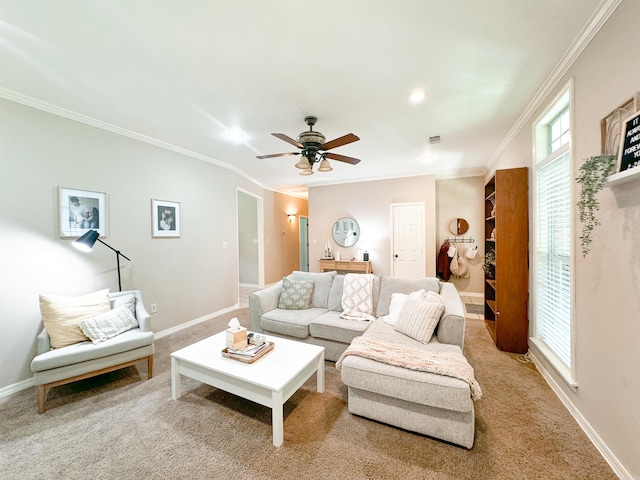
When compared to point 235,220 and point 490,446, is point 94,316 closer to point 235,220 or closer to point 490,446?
point 235,220

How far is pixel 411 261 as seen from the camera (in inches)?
208

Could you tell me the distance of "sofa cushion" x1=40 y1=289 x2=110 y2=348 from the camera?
2.13m

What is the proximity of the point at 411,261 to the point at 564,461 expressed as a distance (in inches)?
154

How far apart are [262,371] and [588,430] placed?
219 cm

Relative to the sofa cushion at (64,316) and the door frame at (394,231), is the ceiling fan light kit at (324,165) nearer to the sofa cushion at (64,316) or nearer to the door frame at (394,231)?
the sofa cushion at (64,316)

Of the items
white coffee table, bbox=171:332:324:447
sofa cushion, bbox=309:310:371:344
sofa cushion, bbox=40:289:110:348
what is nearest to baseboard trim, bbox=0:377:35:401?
sofa cushion, bbox=40:289:110:348

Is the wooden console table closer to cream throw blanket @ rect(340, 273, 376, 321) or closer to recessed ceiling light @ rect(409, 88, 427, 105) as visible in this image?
cream throw blanket @ rect(340, 273, 376, 321)

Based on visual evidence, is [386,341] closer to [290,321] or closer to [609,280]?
[290,321]

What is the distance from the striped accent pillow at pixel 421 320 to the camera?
2.16 m

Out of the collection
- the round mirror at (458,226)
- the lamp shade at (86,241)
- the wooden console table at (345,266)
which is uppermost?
the round mirror at (458,226)

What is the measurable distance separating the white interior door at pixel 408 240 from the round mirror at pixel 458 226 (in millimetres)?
848

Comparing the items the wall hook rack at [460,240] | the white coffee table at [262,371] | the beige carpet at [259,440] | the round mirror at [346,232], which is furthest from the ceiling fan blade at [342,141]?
the wall hook rack at [460,240]

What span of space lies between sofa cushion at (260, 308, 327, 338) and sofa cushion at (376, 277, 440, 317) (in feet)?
2.22

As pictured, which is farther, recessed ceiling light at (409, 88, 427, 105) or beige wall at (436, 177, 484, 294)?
beige wall at (436, 177, 484, 294)
